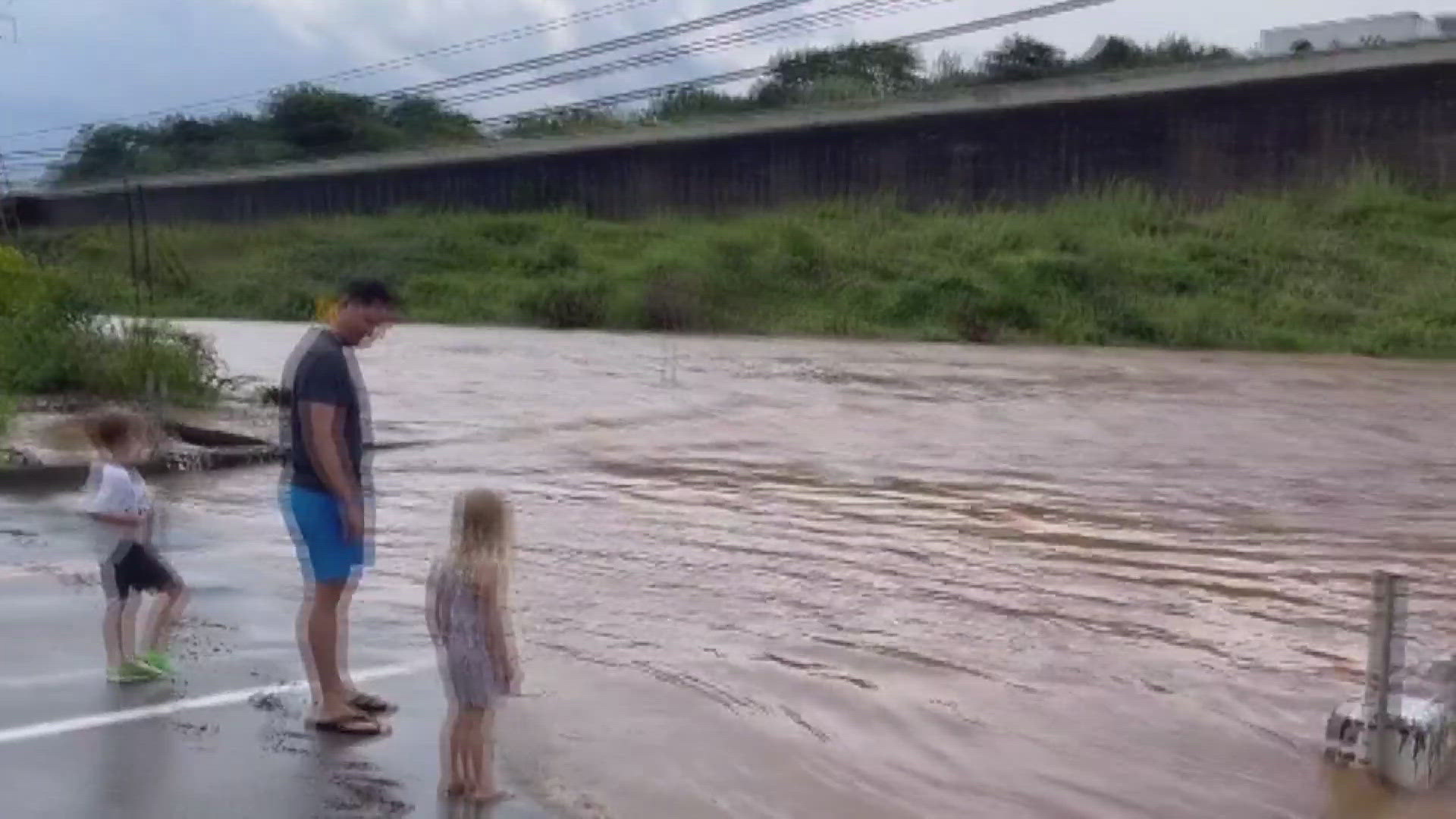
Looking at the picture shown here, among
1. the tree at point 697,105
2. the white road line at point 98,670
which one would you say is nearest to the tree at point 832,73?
the tree at point 697,105

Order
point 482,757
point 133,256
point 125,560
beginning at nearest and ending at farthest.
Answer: point 482,757, point 125,560, point 133,256

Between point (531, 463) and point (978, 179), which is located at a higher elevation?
point (978, 179)

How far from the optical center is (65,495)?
46.7ft

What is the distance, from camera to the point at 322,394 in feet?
23.7

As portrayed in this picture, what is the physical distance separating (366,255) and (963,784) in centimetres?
5372

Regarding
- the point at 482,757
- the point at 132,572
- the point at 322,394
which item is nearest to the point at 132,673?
the point at 132,572

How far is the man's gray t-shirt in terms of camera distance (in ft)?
23.7

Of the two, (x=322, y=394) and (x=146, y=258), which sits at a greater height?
(x=146, y=258)

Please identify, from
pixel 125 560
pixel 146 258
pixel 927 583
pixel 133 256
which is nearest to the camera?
pixel 125 560

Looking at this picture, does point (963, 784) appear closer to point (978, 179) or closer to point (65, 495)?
point (65, 495)

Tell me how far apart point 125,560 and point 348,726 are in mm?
1408

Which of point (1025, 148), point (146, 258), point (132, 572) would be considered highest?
point (1025, 148)

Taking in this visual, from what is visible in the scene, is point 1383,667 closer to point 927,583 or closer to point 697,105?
point 927,583

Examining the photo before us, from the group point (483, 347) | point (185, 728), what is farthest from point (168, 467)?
point (483, 347)
